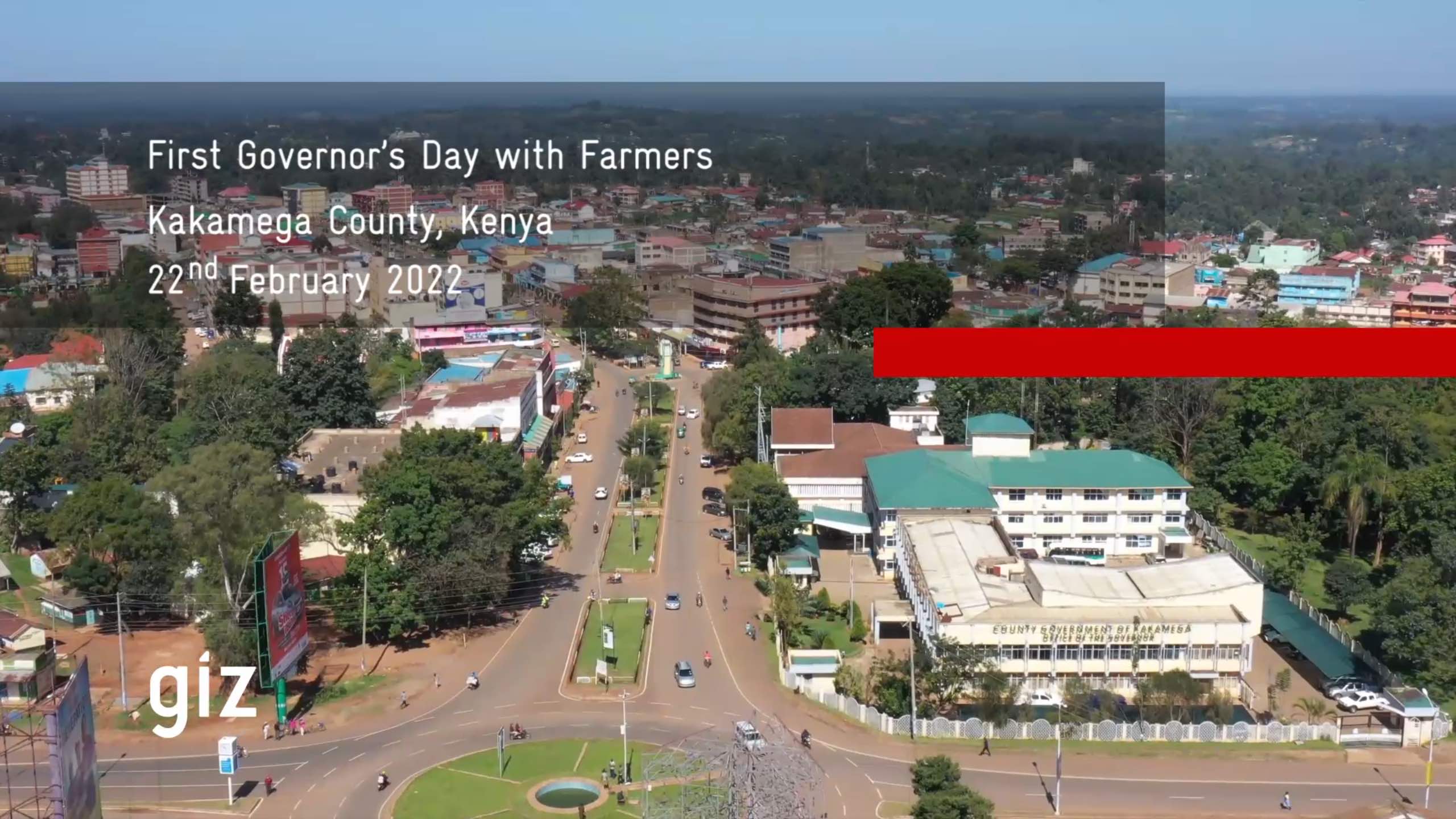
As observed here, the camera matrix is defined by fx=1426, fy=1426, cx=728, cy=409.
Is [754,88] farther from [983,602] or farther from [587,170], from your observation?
[983,602]

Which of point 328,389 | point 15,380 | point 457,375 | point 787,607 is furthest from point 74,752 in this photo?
point 15,380

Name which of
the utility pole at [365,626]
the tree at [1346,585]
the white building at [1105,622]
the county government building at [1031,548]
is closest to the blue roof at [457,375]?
the county government building at [1031,548]

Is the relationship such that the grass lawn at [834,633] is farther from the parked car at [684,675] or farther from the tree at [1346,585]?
the tree at [1346,585]

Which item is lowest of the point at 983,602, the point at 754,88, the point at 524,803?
the point at 524,803

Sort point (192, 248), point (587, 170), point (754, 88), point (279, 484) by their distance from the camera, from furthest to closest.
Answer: point (754, 88) → point (587, 170) → point (192, 248) → point (279, 484)

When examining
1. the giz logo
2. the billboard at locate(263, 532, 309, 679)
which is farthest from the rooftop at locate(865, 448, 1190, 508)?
the giz logo

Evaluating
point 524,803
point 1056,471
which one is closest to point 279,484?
point 524,803

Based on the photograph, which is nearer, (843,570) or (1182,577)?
(1182,577)
